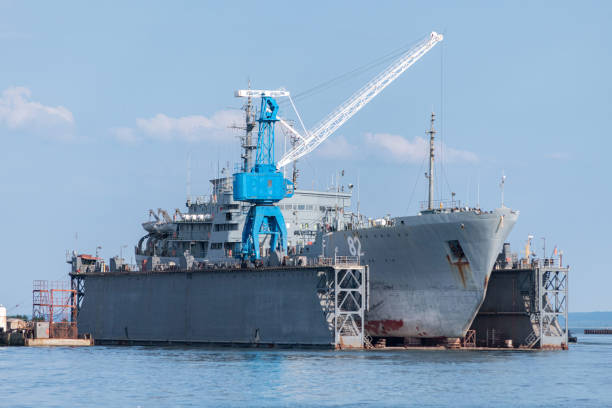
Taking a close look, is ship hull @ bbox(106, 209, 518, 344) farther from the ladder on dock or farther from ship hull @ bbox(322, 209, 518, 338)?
the ladder on dock

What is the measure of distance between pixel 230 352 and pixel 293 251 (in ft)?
33.7

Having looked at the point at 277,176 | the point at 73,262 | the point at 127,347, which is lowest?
the point at 127,347

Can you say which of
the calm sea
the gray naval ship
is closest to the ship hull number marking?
the gray naval ship

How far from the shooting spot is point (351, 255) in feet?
243

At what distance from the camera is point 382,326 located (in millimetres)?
74938

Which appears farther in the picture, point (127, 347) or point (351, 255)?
point (127, 347)

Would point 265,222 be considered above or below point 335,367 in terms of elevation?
above

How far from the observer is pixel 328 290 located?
71.8m

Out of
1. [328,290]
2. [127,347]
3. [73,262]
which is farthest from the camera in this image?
[73,262]

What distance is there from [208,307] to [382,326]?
13.6 m

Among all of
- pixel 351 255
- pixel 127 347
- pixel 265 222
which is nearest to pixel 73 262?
pixel 127 347

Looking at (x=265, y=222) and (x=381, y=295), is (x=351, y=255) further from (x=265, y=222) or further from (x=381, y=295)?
(x=265, y=222)

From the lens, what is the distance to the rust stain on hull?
74.2 m

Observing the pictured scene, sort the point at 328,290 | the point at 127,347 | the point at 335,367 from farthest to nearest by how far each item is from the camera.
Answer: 1. the point at 127,347
2. the point at 328,290
3. the point at 335,367
